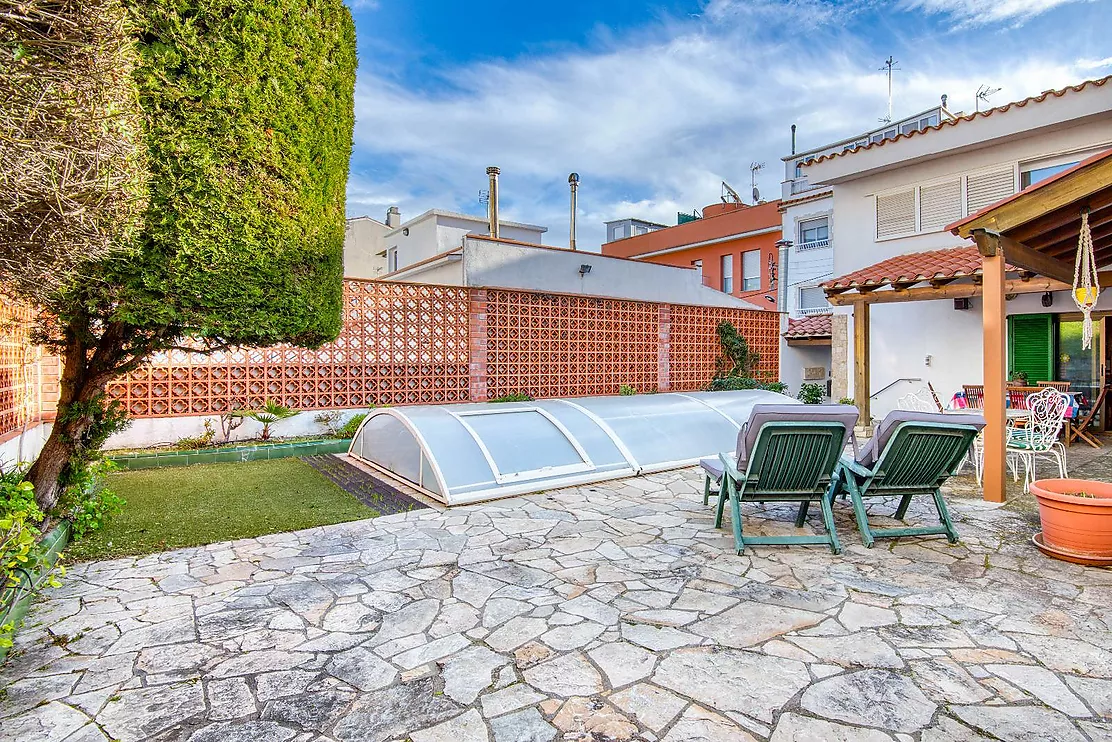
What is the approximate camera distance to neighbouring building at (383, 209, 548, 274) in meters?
19.5

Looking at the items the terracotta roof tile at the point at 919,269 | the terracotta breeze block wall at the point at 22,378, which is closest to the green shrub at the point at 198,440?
the terracotta breeze block wall at the point at 22,378

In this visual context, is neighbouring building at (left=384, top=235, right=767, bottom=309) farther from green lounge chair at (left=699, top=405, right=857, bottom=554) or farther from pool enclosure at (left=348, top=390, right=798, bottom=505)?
green lounge chair at (left=699, top=405, right=857, bottom=554)

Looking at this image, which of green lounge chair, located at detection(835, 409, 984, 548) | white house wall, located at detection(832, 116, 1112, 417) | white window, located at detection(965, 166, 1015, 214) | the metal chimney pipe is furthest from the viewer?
the metal chimney pipe

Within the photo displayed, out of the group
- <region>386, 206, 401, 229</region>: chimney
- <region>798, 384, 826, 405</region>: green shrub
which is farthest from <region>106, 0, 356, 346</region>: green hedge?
<region>386, 206, 401, 229</region>: chimney

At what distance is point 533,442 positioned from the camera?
21.5 feet

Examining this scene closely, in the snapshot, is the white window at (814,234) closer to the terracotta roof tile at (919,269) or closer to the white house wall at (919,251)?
the white house wall at (919,251)

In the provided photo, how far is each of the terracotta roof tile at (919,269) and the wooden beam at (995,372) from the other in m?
3.17

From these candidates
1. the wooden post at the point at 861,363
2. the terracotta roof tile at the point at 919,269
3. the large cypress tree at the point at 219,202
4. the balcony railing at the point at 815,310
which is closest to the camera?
the large cypress tree at the point at 219,202

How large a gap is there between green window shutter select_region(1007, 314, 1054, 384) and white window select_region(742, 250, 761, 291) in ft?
40.7

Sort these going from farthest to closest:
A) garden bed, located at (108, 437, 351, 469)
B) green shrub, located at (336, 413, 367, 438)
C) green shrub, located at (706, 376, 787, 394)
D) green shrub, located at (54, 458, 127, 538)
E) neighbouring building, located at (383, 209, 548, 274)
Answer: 1. neighbouring building, located at (383, 209, 548, 274)
2. green shrub, located at (706, 376, 787, 394)
3. green shrub, located at (336, 413, 367, 438)
4. garden bed, located at (108, 437, 351, 469)
5. green shrub, located at (54, 458, 127, 538)

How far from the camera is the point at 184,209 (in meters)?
4.13

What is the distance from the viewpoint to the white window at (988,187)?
1023cm

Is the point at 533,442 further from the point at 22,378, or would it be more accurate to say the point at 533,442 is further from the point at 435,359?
the point at 22,378

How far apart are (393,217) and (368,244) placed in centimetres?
166
